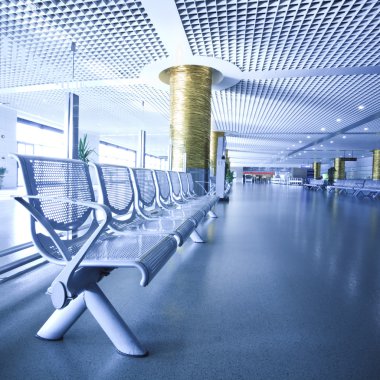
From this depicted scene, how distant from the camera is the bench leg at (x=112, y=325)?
53.0 inches

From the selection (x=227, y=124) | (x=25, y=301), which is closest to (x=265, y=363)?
Answer: (x=25, y=301)

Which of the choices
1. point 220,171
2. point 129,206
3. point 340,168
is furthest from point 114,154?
point 129,206

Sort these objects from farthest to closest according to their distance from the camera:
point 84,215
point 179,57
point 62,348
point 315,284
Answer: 1. point 179,57
2. point 315,284
3. point 84,215
4. point 62,348

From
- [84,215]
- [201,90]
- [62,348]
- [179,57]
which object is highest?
[179,57]

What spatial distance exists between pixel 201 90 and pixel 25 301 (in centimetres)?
639

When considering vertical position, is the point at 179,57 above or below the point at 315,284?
above

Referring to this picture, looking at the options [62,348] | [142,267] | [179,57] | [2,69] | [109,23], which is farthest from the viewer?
[2,69]

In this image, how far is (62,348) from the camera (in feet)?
4.51

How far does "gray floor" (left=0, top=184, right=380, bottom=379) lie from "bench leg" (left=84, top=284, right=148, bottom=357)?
4 cm

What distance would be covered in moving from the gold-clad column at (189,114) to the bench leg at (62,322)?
5.96 metres

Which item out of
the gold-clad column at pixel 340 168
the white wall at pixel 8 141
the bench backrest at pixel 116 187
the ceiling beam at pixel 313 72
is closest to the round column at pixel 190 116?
the ceiling beam at pixel 313 72

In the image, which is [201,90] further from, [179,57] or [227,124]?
[227,124]

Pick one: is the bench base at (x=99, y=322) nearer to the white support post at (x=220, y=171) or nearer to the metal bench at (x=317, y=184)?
the white support post at (x=220, y=171)

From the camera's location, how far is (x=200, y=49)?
20.3 feet
